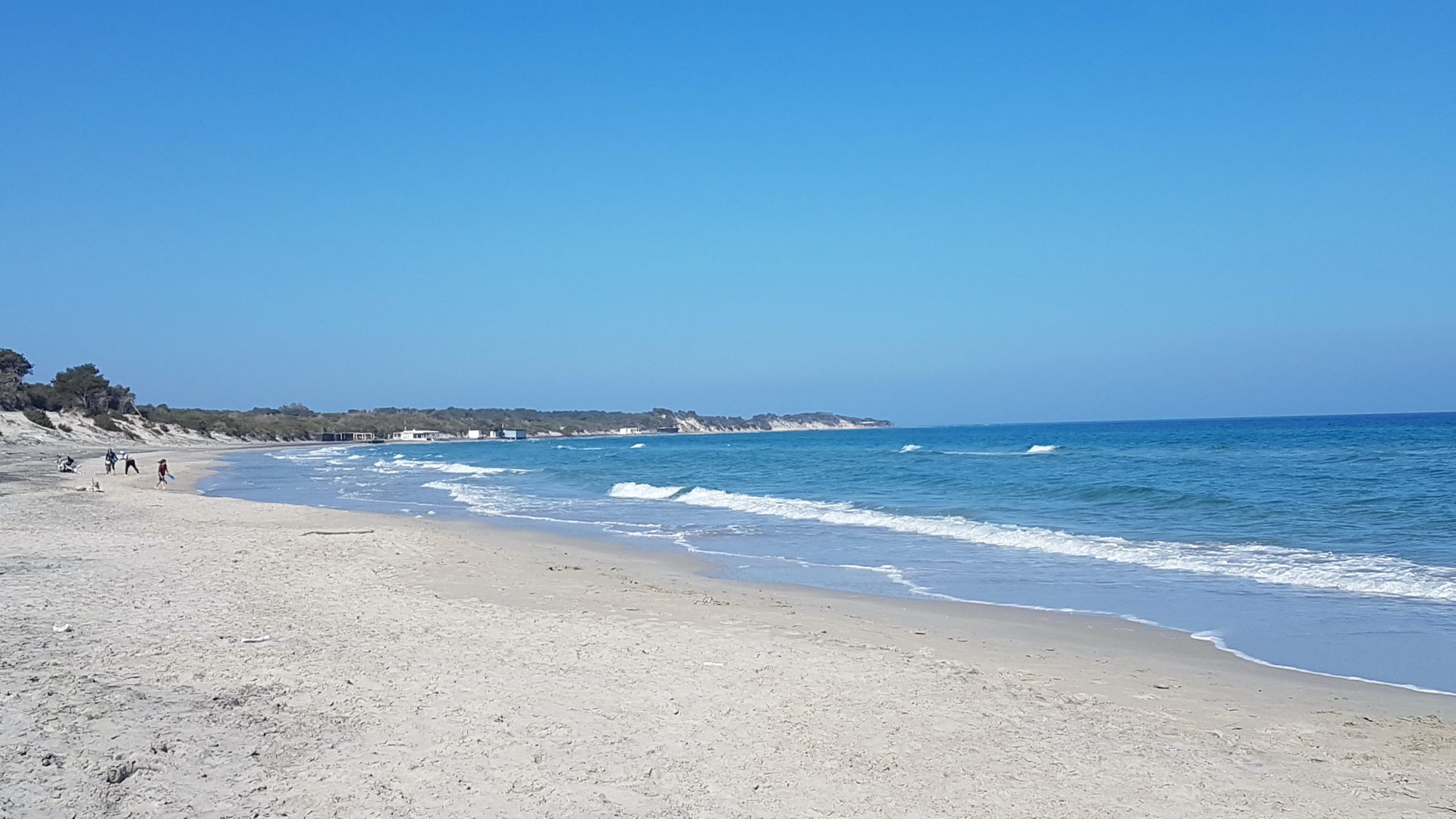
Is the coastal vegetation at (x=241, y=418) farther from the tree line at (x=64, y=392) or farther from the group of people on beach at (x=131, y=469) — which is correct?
the group of people on beach at (x=131, y=469)

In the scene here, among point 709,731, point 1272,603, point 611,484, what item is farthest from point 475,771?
point 611,484

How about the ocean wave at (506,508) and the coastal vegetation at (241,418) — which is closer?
the ocean wave at (506,508)

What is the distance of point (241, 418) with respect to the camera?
11538 cm

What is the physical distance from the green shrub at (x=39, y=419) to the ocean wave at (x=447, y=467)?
22.7m

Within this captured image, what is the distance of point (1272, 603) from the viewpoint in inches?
426

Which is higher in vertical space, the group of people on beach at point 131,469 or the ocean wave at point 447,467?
the group of people on beach at point 131,469

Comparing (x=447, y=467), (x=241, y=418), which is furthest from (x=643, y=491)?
(x=241, y=418)

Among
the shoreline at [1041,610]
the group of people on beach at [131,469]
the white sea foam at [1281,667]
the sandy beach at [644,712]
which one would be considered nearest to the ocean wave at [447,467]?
the group of people on beach at [131,469]

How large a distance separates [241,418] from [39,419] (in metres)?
55.6

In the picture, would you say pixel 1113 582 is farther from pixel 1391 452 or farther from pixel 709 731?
pixel 1391 452

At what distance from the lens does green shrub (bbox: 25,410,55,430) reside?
60594 mm

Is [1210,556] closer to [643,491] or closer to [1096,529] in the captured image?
[1096,529]

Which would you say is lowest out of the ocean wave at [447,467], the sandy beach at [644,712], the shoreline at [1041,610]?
the ocean wave at [447,467]

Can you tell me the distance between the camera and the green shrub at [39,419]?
199 feet
